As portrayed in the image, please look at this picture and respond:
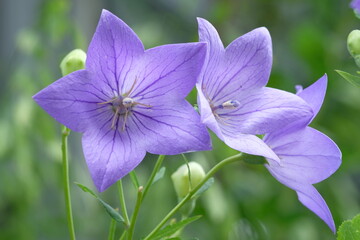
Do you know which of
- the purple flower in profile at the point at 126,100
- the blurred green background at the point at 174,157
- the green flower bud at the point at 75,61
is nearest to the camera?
the purple flower in profile at the point at 126,100

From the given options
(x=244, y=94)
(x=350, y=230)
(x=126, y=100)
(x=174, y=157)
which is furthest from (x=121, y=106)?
(x=174, y=157)

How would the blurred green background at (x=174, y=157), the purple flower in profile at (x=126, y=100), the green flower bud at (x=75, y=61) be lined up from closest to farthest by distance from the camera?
the purple flower in profile at (x=126, y=100) < the green flower bud at (x=75, y=61) < the blurred green background at (x=174, y=157)

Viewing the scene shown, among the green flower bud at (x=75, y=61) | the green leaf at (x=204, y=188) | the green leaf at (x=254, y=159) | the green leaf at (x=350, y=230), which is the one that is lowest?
the green leaf at (x=350, y=230)

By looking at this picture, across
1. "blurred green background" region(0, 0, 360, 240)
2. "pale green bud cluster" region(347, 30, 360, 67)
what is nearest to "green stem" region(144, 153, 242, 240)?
"pale green bud cluster" region(347, 30, 360, 67)

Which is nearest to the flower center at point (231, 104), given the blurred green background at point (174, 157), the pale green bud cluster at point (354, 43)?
the pale green bud cluster at point (354, 43)

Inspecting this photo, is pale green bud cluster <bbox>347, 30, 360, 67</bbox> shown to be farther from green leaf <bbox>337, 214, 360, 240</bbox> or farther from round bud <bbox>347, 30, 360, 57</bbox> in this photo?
green leaf <bbox>337, 214, 360, 240</bbox>

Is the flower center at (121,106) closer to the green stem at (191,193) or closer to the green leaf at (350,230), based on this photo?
the green stem at (191,193)
